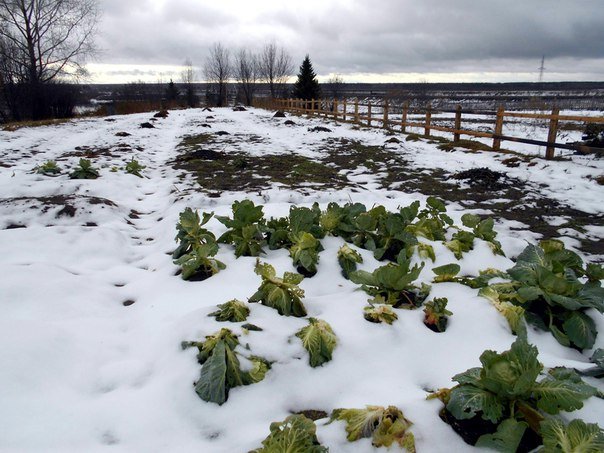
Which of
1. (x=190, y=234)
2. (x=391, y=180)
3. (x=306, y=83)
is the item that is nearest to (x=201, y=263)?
(x=190, y=234)

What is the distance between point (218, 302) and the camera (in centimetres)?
255

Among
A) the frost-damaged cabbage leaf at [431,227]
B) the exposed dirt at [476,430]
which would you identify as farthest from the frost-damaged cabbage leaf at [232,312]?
the frost-damaged cabbage leaf at [431,227]

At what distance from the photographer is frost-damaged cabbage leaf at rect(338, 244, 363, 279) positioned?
2975 mm

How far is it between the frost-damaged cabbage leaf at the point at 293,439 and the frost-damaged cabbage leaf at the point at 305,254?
4.98 feet

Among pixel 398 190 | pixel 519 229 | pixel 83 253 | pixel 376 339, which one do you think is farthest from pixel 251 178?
pixel 376 339

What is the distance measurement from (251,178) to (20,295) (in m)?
4.81

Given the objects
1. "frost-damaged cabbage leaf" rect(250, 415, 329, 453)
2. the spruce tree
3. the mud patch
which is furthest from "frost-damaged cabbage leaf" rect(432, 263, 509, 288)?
the spruce tree

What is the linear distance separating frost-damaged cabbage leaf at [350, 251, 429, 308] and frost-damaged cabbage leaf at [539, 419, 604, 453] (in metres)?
1.12

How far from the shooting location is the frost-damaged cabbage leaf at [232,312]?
2205mm

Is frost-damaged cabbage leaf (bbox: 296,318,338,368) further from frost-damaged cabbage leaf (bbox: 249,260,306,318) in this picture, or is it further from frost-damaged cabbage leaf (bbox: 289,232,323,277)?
frost-damaged cabbage leaf (bbox: 289,232,323,277)

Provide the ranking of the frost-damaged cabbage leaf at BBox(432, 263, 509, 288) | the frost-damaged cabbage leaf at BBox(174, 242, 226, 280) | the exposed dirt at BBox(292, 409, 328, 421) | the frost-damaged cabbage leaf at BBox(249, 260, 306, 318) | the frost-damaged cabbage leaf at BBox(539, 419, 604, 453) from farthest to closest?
the frost-damaged cabbage leaf at BBox(174, 242, 226, 280), the frost-damaged cabbage leaf at BBox(432, 263, 509, 288), the frost-damaged cabbage leaf at BBox(249, 260, 306, 318), the exposed dirt at BBox(292, 409, 328, 421), the frost-damaged cabbage leaf at BBox(539, 419, 604, 453)

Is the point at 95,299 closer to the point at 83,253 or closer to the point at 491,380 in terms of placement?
the point at 83,253

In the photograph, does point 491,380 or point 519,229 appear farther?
point 519,229

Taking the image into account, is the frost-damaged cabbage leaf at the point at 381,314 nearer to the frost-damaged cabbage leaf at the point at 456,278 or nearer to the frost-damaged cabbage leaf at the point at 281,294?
the frost-damaged cabbage leaf at the point at 281,294
